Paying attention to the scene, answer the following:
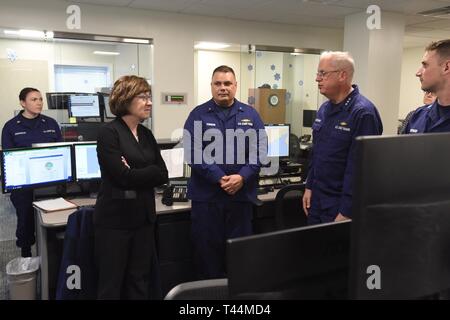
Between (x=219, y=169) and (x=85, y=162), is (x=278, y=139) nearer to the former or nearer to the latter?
(x=219, y=169)

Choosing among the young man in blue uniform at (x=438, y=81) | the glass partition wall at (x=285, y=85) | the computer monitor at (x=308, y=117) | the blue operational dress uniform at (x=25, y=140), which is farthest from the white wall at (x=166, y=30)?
the young man in blue uniform at (x=438, y=81)

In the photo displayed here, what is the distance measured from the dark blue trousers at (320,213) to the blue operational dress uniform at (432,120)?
1.81ft

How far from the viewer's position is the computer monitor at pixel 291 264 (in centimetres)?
66

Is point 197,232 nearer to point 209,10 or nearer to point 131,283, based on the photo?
point 131,283

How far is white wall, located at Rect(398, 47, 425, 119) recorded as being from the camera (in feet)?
27.5

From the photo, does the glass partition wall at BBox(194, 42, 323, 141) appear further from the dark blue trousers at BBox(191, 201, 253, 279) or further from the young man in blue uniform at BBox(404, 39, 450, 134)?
the young man in blue uniform at BBox(404, 39, 450, 134)

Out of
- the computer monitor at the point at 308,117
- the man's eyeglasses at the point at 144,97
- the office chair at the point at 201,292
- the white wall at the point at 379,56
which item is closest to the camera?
the office chair at the point at 201,292

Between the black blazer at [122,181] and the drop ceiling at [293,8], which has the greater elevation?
the drop ceiling at [293,8]

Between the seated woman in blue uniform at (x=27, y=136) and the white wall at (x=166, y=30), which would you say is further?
the white wall at (x=166, y=30)

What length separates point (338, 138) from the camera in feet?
6.72

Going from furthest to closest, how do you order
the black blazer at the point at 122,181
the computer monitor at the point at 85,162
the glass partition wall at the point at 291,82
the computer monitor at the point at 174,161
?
the glass partition wall at the point at 291,82, the computer monitor at the point at 174,161, the computer monitor at the point at 85,162, the black blazer at the point at 122,181

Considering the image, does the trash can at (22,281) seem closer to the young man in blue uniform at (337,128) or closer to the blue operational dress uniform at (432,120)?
the young man in blue uniform at (337,128)

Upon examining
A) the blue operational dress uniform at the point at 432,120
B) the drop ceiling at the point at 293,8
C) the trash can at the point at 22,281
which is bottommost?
the trash can at the point at 22,281
